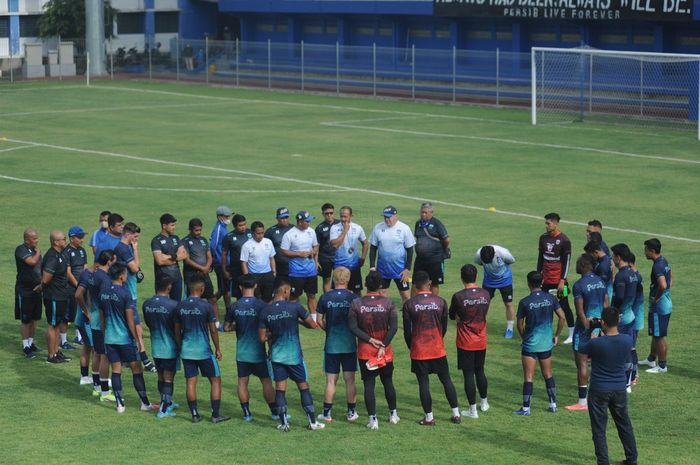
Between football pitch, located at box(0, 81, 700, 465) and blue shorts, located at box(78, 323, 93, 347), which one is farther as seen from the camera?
blue shorts, located at box(78, 323, 93, 347)

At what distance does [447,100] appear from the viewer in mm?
57531

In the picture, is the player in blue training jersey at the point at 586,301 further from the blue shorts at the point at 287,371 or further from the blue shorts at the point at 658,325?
the blue shorts at the point at 287,371

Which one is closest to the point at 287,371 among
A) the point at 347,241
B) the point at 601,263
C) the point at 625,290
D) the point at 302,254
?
the point at 625,290

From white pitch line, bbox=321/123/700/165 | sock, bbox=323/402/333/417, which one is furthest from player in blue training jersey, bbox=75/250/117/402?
white pitch line, bbox=321/123/700/165

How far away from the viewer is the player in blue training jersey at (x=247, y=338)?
1485 centimetres

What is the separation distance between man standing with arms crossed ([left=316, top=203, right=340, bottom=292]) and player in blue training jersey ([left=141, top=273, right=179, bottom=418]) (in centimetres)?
552

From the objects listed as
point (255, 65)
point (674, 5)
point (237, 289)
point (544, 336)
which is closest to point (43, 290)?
point (237, 289)

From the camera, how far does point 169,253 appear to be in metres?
18.8

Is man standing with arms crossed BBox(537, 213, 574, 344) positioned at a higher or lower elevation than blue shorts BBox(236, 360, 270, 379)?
higher

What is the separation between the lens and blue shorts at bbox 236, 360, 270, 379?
15023mm

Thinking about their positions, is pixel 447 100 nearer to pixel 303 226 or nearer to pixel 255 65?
pixel 255 65

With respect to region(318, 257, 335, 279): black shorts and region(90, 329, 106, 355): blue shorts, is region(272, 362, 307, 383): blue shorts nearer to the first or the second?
region(90, 329, 106, 355): blue shorts

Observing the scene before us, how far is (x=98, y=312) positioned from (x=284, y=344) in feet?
9.25

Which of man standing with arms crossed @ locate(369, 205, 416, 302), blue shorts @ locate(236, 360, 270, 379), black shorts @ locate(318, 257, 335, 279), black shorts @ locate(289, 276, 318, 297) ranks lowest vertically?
blue shorts @ locate(236, 360, 270, 379)
